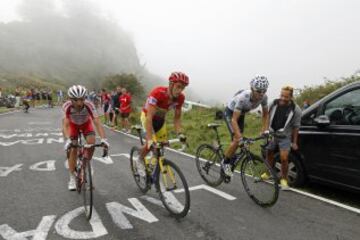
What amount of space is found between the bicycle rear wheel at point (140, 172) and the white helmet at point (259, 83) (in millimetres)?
2279

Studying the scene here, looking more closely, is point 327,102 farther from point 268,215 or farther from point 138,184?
point 138,184

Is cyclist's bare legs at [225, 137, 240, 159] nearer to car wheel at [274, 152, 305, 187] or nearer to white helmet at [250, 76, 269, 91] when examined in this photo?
white helmet at [250, 76, 269, 91]

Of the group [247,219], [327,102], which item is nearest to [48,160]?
[247,219]

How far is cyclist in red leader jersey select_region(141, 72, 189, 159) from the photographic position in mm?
5711

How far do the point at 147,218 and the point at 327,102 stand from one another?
372 cm

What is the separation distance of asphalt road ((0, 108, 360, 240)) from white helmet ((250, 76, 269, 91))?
6.30ft

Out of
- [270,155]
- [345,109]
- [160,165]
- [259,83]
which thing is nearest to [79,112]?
[160,165]

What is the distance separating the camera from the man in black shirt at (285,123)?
Result: 22.5ft

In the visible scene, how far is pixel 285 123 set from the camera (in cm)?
690

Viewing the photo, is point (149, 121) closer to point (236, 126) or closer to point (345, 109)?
point (236, 126)

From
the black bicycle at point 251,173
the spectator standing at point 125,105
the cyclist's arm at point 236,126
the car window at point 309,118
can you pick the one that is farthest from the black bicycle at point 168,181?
the spectator standing at point 125,105

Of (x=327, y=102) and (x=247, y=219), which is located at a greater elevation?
(x=327, y=102)

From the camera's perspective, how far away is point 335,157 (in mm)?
6160

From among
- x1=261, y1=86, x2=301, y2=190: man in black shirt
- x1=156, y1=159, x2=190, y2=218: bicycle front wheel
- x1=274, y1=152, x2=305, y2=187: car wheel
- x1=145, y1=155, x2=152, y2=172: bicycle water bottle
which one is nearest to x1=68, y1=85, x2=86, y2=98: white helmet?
x1=145, y1=155, x2=152, y2=172: bicycle water bottle
